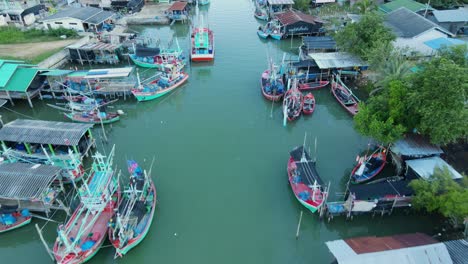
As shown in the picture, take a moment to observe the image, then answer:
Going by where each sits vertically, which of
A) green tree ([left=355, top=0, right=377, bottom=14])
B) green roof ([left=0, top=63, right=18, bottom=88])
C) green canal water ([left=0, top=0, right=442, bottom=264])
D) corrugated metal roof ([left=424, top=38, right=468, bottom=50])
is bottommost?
green canal water ([left=0, top=0, right=442, bottom=264])

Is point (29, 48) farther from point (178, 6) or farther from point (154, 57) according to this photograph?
point (178, 6)

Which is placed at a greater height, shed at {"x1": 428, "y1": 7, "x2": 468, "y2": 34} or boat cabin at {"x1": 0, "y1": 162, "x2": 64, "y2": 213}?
shed at {"x1": 428, "y1": 7, "x2": 468, "y2": 34}

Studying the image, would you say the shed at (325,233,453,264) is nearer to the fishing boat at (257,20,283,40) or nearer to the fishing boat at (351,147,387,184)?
the fishing boat at (351,147,387,184)

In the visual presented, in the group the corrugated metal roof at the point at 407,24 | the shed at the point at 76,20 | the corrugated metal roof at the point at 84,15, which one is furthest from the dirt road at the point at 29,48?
the corrugated metal roof at the point at 407,24

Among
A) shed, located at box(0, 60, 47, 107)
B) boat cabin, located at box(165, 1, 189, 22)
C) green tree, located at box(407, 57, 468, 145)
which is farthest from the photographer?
boat cabin, located at box(165, 1, 189, 22)

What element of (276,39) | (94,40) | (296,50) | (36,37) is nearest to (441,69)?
(296,50)

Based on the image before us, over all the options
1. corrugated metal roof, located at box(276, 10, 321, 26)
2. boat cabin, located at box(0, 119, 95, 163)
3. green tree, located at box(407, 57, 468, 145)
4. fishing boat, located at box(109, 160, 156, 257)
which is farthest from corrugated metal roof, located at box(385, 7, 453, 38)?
boat cabin, located at box(0, 119, 95, 163)

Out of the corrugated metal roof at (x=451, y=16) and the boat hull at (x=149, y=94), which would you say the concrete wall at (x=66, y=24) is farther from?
the corrugated metal roof at (x=451, y=16)
